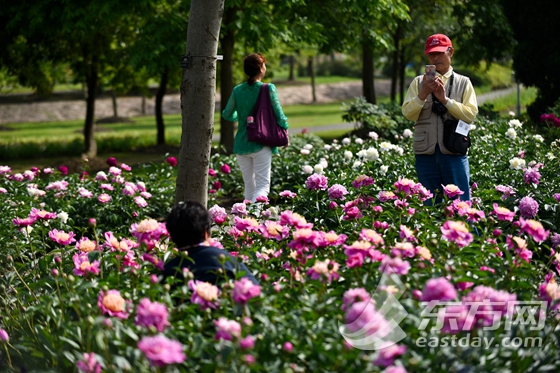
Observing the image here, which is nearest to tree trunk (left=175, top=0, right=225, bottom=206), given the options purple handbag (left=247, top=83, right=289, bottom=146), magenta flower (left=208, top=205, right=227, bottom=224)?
magenta flower (left=208, top=205, right=227, bottom=224)

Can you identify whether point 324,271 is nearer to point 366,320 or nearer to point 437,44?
point 366,320

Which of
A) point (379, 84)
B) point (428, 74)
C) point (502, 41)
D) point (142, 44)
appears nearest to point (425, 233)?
point (428, 74)

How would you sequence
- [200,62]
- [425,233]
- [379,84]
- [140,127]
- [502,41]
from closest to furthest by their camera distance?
[425,233] → [200,62] → [502,41] → [140,127] → [379,84]

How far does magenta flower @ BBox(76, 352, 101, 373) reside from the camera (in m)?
2.63

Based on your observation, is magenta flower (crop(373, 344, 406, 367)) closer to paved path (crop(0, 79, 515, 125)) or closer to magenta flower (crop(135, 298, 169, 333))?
magenta flower (crop(135, 298, 169, 333))

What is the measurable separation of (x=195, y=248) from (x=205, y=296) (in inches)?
26.5

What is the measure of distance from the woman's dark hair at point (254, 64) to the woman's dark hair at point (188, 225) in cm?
333

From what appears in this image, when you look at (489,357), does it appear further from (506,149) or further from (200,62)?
(506,149)

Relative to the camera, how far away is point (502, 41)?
17.6 m

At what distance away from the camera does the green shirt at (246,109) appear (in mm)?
6988

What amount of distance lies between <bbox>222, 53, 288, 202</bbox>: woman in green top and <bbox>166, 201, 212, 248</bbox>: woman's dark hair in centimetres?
330

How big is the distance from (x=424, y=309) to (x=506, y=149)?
5.42 meters

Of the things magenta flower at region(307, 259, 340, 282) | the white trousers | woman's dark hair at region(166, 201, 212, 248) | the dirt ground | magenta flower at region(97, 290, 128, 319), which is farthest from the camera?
the dirt ground

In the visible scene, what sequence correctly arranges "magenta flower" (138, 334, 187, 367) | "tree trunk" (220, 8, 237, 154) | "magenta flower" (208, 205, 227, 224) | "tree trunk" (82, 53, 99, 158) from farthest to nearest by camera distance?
"tree trunk" (82, 53, 99, 158) → "tree trunk" (220, 8, 237, 154) → "magenta flower" (208, 205, 227, 224) → "magenta flower" (138, 334, 187, 367)
